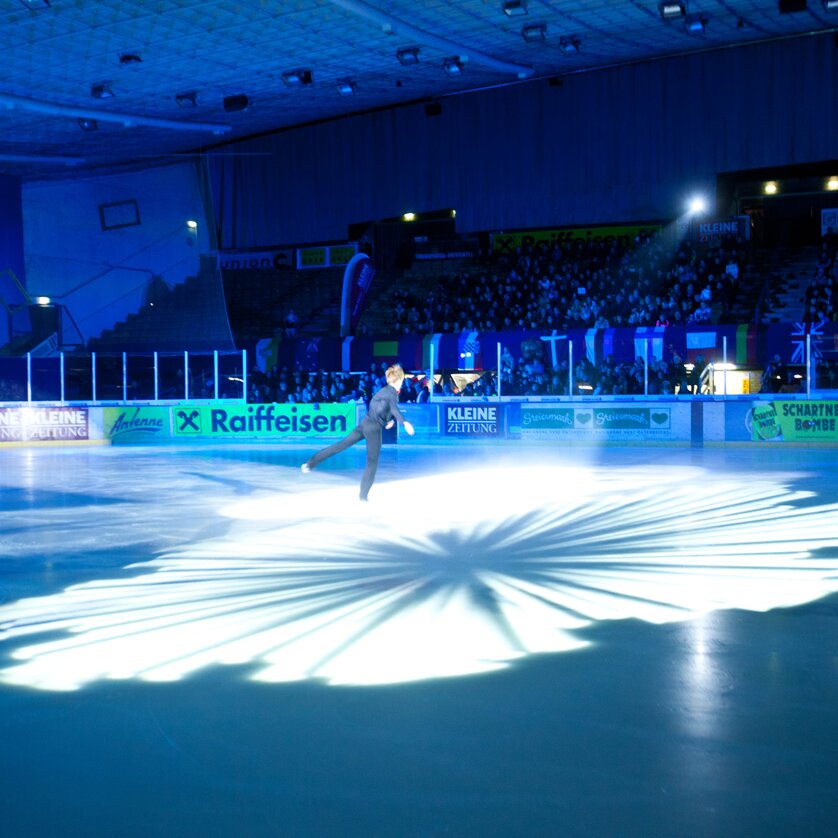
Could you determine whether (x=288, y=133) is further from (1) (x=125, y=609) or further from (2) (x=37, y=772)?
(2) (x=37, y=772)

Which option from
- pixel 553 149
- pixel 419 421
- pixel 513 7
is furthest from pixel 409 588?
pixel 553 149

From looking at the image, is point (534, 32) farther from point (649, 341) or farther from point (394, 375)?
point (394, 375)

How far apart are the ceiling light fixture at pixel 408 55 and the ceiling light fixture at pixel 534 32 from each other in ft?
8.67

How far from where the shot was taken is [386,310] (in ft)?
111

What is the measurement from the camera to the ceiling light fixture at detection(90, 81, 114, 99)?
24203 millimetres

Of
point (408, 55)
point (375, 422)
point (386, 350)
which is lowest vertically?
point (375, 422)

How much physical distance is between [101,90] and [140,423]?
851cm

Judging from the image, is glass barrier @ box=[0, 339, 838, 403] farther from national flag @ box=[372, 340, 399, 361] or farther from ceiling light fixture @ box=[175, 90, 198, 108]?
ceiling light fixture @ box=[175, 90, 198, 108]

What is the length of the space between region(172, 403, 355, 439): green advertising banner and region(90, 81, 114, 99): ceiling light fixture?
826 cm

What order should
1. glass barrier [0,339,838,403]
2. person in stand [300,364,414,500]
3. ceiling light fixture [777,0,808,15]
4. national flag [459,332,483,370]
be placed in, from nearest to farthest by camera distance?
person in stand [300,364,414,500] < ceiling light fixture [777,0,808,15] < glass barrier [0,339,838,403] < national flag [459,332,483,370]

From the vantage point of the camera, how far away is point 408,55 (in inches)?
926

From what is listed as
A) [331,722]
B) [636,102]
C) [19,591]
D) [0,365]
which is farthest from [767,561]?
[636,102]

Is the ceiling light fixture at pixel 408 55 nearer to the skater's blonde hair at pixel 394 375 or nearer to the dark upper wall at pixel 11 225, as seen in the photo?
the dark upper wall at pixel 11 225

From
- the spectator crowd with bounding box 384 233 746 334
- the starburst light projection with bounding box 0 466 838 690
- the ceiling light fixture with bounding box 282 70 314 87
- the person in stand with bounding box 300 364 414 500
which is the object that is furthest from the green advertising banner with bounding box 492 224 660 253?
the starburst light projection with bounding box 0 466 838 690
